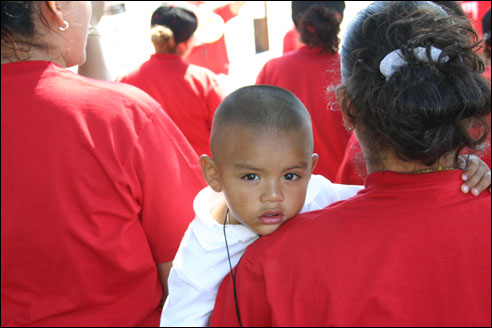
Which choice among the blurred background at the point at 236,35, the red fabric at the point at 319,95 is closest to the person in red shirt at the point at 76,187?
the red fabric at the point at 319,95

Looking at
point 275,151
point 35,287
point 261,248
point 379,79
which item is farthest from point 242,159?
point 35,287

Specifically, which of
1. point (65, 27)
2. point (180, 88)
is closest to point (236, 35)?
point (180, 88)

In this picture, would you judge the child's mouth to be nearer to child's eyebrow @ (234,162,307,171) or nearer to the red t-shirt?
child's eyebrow @ (234,162,307,171)

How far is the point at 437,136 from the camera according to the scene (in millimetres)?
1021

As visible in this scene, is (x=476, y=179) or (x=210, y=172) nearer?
(x=476, y=179)

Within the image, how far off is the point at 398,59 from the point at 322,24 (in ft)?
7.17

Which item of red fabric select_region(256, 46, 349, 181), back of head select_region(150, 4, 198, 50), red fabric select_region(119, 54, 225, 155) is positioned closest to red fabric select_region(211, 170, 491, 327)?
red fabric select_region(256, 46, 349, 181)

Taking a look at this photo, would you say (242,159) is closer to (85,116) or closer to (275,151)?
(275,151)

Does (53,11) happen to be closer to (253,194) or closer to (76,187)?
(76,187)

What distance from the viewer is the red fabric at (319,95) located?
302 cm

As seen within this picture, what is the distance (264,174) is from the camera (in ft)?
4.55

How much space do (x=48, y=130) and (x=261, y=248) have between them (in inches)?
28.5

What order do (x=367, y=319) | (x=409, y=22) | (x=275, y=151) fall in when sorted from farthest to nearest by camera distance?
(x=275, y=151)
(x=409, y=22)
(x=367, y=319)

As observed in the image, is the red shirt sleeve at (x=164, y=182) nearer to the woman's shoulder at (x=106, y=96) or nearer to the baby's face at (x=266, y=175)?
the woman's shoulder at (x=106, y=96)
